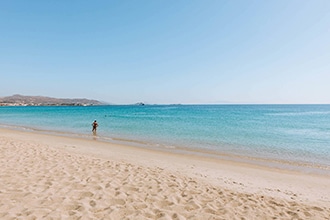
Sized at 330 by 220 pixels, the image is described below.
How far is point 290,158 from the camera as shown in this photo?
1412cm

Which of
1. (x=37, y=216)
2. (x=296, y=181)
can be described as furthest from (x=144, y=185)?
(x=296, y=181)

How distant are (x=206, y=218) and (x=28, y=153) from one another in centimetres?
951

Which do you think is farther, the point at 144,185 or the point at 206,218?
the point at 144,185

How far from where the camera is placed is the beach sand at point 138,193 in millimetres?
4887

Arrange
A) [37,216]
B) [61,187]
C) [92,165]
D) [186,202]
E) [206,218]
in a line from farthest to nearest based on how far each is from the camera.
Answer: [92,165] < [61,187] < [186,202] < [206,218] < [37,216]

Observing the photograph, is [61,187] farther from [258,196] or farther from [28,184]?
[258,196]

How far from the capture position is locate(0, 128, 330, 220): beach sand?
4887mm

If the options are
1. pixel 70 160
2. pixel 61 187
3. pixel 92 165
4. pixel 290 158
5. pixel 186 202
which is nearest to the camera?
pixel 186 202

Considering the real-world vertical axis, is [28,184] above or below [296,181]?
above

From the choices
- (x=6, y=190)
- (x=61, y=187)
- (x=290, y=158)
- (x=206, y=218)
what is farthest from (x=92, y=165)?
(x=290, y=158)

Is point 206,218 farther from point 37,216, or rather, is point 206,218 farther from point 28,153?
point 28,153

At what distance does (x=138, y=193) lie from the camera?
601 centimetres

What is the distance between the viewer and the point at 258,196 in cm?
648

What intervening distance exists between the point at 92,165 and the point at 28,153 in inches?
159
